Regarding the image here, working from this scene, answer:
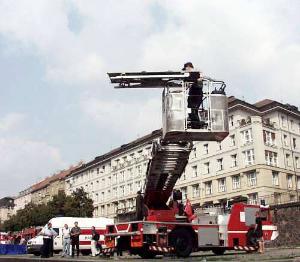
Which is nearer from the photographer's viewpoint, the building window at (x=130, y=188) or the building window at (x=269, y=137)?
the building window at (x=269, y=137)

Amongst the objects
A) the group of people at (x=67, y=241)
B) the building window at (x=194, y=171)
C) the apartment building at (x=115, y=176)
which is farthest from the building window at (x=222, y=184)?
the group of people at (x=67, y=241)

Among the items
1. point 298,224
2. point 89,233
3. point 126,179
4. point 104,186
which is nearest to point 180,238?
point 89,233

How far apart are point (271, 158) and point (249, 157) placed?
3.07 meters

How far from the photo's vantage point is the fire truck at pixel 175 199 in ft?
50.0

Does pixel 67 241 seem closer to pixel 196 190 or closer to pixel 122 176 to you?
pixel 196 190

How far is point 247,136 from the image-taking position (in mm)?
68438

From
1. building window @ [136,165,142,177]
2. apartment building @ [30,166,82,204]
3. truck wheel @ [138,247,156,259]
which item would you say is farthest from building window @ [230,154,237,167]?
apartment building @ [30,166,82,204]

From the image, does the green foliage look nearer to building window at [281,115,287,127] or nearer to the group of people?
building window at [281,115,287,127]

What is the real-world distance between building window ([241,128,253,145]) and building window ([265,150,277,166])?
9.01ft

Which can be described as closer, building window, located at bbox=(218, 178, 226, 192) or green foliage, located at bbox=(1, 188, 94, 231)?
building window, located at bbox=(218, 178, 226, 192)

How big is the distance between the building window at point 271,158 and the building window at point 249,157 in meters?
1.94

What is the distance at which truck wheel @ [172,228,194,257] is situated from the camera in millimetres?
19328

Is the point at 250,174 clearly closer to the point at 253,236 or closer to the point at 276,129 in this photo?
the point at 276,129

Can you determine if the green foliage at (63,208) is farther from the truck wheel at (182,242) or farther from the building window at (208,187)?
the truck wheel at (182,242)
